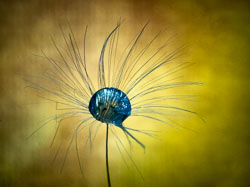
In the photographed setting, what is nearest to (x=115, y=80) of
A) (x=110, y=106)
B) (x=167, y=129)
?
(x=110, y=106)

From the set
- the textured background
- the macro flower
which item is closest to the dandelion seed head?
the macro flower

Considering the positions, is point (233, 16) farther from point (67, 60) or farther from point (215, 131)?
point (67, 60)

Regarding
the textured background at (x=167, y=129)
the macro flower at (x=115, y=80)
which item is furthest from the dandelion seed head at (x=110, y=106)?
the textured background at (x=167, y=129)

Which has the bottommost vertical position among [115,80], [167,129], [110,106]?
[167,129]

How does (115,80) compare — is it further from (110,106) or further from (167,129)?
(167,129)

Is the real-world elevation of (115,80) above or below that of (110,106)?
above

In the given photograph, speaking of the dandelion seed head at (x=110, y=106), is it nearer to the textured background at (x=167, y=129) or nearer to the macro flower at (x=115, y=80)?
the macro flower at (x=115, y=80)

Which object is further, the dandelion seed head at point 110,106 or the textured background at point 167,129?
the textured background at point 167,129

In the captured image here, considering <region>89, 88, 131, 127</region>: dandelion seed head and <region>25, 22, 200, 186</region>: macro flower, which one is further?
<region>25, 22, 200, 186</region>: macro flower

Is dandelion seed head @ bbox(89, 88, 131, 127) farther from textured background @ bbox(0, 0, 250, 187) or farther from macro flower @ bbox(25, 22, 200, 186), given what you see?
textured background @ bbox(0, 0, 250, 187)
